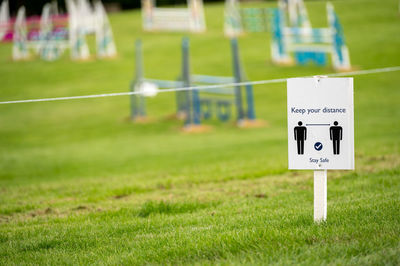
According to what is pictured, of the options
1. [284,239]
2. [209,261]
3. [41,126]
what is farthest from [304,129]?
[41,126]

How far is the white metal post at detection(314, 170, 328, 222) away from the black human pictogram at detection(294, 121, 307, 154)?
23 cm

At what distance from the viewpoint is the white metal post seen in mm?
4488

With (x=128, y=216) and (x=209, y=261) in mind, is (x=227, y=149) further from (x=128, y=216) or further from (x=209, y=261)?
(x=209, y=261)

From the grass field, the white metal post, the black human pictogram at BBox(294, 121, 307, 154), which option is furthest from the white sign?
the grass field

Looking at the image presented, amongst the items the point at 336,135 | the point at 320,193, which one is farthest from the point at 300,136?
the point at 320,193

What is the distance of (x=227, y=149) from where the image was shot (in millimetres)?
13039

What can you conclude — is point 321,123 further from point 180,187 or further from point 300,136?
point 180,187

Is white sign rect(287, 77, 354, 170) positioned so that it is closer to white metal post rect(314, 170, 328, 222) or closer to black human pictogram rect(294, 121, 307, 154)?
black human pictogram rect(294, 121, 307, 154)

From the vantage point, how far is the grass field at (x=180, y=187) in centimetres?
421

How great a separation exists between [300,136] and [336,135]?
0.26 metres

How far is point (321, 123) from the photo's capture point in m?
4.35

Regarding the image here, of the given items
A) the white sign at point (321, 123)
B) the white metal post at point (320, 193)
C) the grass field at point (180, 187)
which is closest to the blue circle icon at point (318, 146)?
the white sign at point (321, 123)

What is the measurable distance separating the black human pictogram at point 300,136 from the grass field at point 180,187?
60cm

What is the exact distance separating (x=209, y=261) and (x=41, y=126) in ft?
52.0
